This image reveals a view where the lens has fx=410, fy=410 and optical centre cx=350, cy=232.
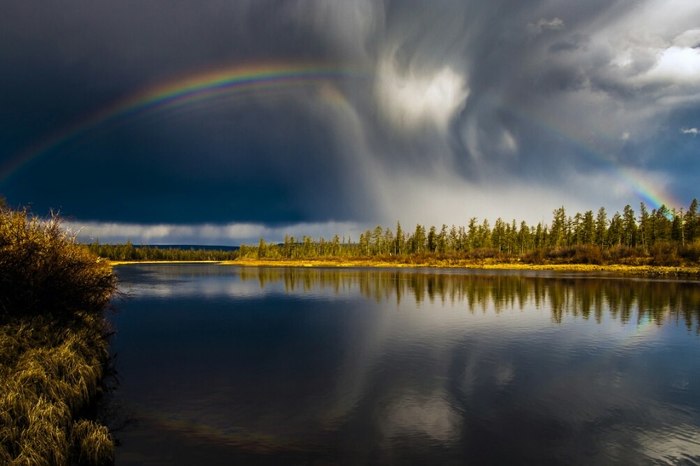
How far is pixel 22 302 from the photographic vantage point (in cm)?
A: 1633

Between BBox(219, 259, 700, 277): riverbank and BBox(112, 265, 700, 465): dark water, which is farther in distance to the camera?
BBox(219, 259, 700, 277): riverbank

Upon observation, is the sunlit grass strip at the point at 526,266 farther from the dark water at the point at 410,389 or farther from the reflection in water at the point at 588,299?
the dark water at the point at 410,389

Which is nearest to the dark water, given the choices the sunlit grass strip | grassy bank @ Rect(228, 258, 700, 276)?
grassy bank @ Rect(228, 258, 700, 276)

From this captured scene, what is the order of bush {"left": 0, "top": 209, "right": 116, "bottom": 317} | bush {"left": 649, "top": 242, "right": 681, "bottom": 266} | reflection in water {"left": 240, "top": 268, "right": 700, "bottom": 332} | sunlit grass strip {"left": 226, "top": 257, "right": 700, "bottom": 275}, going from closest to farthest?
bush {"left": 0, "top": 209, "right": 116, "bottom": 317} → reflection in water {"left": 240, "top": 268, "right": 700, "bottom": 332} → sunlit grass strip {"left": 226, "top": 257, "right": 700, "bottom": 275} → bush {"left": 649, "top": 242, "right": 681, "bottom": 266}

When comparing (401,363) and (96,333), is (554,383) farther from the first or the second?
(96,333)

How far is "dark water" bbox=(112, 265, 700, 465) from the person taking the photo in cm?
1298

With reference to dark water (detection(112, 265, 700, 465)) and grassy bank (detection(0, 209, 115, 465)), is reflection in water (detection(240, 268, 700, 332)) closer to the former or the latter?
dark water (detection(112, 265, 700, 465))

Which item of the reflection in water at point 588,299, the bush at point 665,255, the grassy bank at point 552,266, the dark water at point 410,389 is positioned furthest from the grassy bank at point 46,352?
the bush at point 665,255

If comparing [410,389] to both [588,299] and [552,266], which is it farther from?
[552,266]

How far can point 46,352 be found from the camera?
14.4 meters

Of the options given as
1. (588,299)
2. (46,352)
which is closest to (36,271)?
(46,352)

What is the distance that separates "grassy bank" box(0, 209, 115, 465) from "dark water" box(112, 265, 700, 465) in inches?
60.4

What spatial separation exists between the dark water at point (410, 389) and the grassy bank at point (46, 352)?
153 cm

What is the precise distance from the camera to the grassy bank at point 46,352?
421 inches
